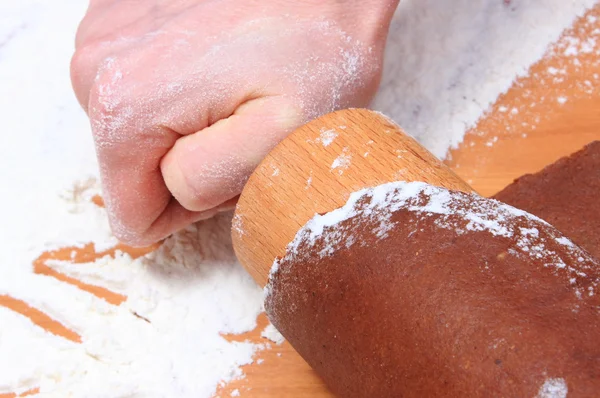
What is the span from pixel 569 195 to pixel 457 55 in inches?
15.3

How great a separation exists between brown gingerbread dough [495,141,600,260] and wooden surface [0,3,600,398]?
0.12m

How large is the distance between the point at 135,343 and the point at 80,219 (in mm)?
251

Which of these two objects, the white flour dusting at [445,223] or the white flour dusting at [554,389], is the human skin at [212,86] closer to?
the white flour dusting at [445,223]

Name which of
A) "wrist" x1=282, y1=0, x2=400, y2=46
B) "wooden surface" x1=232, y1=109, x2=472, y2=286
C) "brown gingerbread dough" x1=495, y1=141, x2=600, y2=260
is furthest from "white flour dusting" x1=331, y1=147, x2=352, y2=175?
"brown gingerbread dough" x1=495, y1=141, x2=600, y2=260

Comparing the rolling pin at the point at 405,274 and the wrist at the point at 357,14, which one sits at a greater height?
the wrist at the point at 357,14

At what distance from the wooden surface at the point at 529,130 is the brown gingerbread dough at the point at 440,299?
345 mm

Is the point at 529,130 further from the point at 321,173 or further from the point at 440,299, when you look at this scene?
the point at 440,299

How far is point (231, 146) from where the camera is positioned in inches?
34.9

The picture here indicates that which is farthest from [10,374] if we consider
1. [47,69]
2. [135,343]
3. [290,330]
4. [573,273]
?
[573,273]

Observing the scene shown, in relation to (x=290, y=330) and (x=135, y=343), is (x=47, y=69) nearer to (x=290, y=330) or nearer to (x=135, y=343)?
(x=135, y=343)

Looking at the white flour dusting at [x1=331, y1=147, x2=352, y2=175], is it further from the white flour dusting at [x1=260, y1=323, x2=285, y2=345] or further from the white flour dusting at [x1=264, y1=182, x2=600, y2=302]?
the white flour dusting at [x1=260, y1=323, x2=285, y2=345]

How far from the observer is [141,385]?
0.99 meters

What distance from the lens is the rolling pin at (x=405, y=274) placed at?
1.94ft

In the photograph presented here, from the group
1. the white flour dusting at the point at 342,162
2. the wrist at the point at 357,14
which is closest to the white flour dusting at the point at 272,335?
the white flour dusting at the point at 342,162
